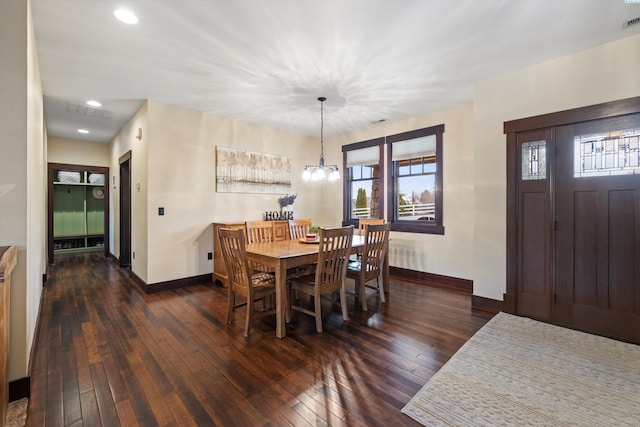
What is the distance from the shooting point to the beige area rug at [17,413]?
1.60 m

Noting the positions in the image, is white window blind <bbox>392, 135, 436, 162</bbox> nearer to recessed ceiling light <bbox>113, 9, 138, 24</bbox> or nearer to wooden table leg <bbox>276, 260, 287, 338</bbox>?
wooden table leg <bbox>276, 260, 287, 338</bbox>

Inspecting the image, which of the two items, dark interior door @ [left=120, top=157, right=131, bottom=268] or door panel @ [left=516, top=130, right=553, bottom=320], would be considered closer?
door panel @ [left=516, top=130, right=553, bottom=320]

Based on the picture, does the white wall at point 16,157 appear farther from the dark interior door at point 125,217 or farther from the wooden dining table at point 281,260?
the dark interior door at point 125,217

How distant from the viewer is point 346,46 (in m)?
2.61

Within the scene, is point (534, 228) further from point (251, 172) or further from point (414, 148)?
point (251, 172)

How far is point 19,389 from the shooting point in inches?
71.2

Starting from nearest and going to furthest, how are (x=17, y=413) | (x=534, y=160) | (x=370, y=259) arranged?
1. (x=17, y=413)
2. (x=534, y=160)
3. (x=370, y=259)

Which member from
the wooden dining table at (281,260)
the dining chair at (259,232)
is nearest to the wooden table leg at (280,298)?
the wooden dining table at (281,260)

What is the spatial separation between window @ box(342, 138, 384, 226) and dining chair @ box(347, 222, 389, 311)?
1.72m

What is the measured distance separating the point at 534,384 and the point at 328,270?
177 cm

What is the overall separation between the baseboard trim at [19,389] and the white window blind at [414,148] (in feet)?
16.3

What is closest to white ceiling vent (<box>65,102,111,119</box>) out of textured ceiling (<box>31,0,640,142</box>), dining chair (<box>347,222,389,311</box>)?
textured ceiling (<box>31,0,640,142</box>)

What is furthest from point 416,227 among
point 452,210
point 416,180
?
point 416,180

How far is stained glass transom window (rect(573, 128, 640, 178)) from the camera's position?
2.54 m
